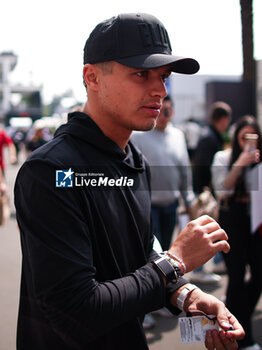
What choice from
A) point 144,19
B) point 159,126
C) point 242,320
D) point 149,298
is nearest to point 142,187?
point 149,298

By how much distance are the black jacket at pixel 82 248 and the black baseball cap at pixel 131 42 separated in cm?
22

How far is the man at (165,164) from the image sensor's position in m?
3.70

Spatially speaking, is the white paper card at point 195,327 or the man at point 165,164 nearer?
the white paper card at point 195,327

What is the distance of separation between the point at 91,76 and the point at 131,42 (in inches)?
7.1

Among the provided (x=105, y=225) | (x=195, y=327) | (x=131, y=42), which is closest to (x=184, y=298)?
(x=195, y=327)

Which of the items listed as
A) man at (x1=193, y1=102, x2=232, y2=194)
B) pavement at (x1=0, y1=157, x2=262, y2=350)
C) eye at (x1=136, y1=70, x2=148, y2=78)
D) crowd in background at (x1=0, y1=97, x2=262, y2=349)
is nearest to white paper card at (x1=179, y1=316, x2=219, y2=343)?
eye at (x1=136, y1=70, x2=148, y2=78)

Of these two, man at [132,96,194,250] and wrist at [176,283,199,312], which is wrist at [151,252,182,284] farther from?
man at [132,96,194,250]

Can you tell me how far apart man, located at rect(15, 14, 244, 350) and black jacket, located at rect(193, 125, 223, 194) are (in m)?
2.78

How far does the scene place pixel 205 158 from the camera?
4.30 meters

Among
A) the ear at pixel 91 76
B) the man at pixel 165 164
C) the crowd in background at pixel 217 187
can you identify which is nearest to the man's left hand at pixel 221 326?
the ear at pixel 91 76

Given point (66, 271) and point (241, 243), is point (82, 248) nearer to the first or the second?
point (66, 271)

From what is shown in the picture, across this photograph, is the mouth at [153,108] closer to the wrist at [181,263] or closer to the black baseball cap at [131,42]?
the black baseball cap at [131,42]

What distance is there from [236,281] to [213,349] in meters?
1.94

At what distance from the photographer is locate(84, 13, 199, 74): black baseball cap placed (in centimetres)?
119
